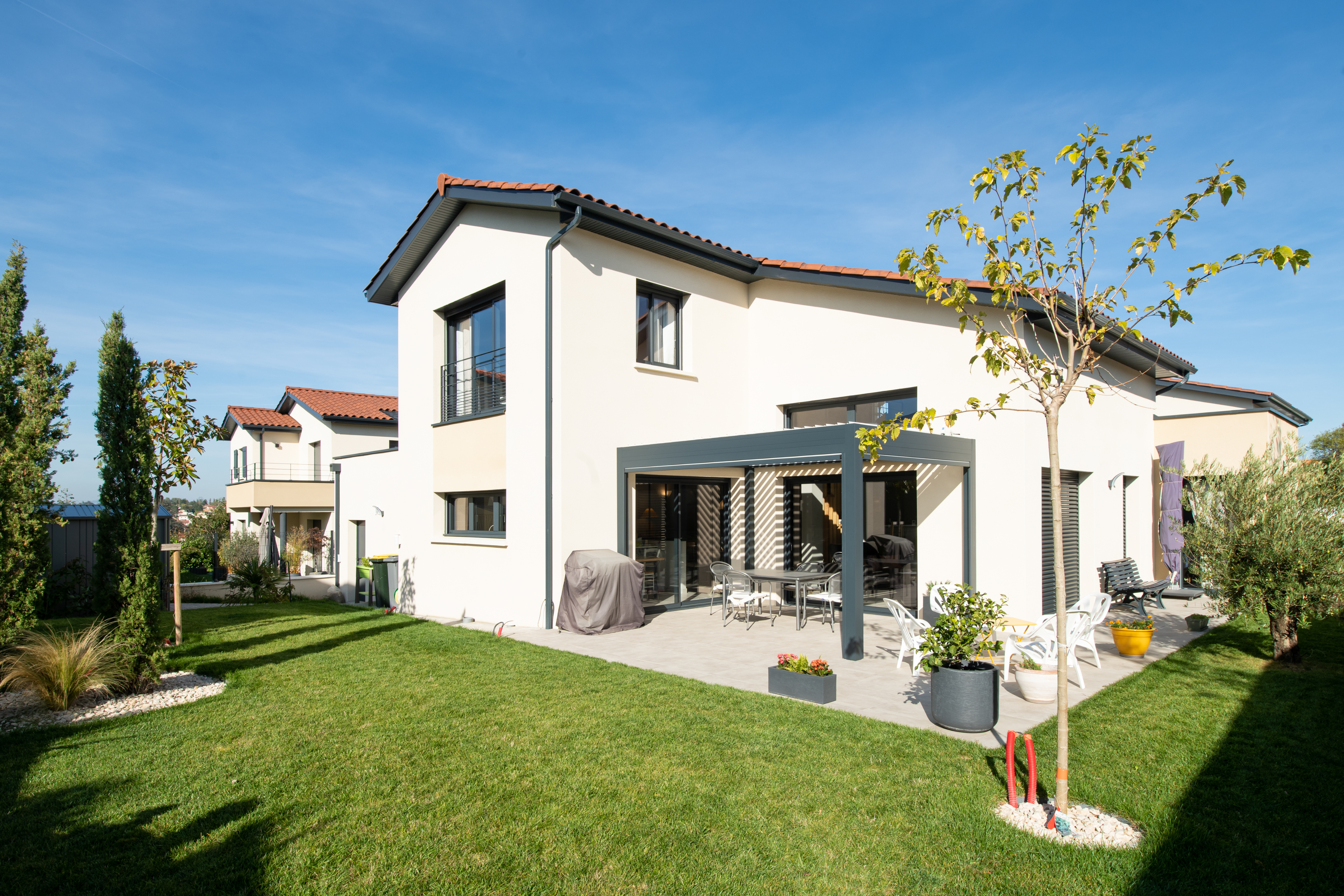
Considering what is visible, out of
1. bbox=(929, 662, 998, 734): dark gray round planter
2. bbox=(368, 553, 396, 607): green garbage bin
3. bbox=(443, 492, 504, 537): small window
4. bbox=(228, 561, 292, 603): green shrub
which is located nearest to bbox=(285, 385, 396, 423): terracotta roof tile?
bbox=(228, 561, 292, 603): green shrub

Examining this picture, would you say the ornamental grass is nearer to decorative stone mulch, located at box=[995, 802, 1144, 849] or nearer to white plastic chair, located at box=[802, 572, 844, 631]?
decorative stone mulch, located at box=[995, 802, 1144, 849]

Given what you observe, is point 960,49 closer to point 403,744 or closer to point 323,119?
point 323,119

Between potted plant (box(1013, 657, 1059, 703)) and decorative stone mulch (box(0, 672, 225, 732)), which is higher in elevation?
potted plant (box(1013, 657, 1059, 703))

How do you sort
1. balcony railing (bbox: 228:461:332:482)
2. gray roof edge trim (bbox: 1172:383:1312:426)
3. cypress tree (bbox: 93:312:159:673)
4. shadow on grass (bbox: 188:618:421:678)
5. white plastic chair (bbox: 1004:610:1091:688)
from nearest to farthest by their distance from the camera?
white plastic chair (bbox: 1004:610:1091:688) → cypress tree (bbox: 93:312:159:673) → shadow on grass (bbox: 188:618:421:678) → gray roof edge trim (bbox: 1172:383:1312:426) → balcony railing (bbox: 228:461:332:482)

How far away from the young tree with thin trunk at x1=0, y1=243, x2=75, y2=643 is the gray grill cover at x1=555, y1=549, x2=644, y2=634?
6.11 meters

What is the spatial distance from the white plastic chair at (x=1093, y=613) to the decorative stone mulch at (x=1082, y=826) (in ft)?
10.4

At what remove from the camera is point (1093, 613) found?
7.86 m

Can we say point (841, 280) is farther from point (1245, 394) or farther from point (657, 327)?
point (1245, 394)

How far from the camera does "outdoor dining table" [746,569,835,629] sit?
10961 millimetres

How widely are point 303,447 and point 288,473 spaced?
134cm

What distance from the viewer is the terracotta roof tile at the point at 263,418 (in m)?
28.1

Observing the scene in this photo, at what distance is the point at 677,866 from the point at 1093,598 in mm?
6996

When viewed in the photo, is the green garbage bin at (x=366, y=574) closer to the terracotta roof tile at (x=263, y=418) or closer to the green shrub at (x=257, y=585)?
the green shrub at (x=257, y=585)

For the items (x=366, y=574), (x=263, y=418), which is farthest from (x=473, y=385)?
(x=263, y=418)
